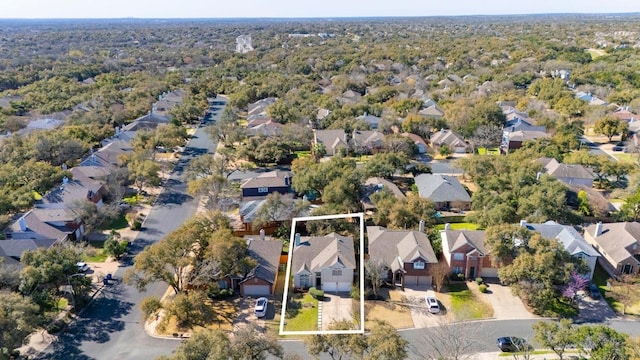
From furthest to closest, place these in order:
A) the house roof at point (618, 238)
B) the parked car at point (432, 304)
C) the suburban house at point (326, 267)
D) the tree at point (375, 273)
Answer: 1. the house roof at point (618, 238)
2. the suburban house at point (326, 267)
3. the tree at point (375, 273)
4. the parked car at point (432, 304)

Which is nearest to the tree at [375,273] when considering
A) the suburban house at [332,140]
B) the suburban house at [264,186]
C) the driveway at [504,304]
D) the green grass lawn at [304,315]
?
the green grass lawn at [304,315]

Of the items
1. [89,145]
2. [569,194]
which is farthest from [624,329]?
[89,145]

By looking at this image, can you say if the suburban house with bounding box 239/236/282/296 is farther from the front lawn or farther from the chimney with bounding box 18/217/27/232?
the chimney with bounding box 18/217/27/232

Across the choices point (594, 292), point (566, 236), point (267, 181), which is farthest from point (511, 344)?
point (267, 181)

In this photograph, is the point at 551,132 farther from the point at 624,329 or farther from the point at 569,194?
the point at 624,329

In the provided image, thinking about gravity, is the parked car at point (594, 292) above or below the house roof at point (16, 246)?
below

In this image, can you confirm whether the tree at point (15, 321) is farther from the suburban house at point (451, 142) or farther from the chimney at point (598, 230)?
the suburban house at point (451, 142)

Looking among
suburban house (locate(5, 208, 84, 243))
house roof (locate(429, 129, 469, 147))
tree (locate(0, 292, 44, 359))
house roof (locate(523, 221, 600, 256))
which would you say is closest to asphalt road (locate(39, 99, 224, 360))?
tree (locate(0, 292, 44, 359))
